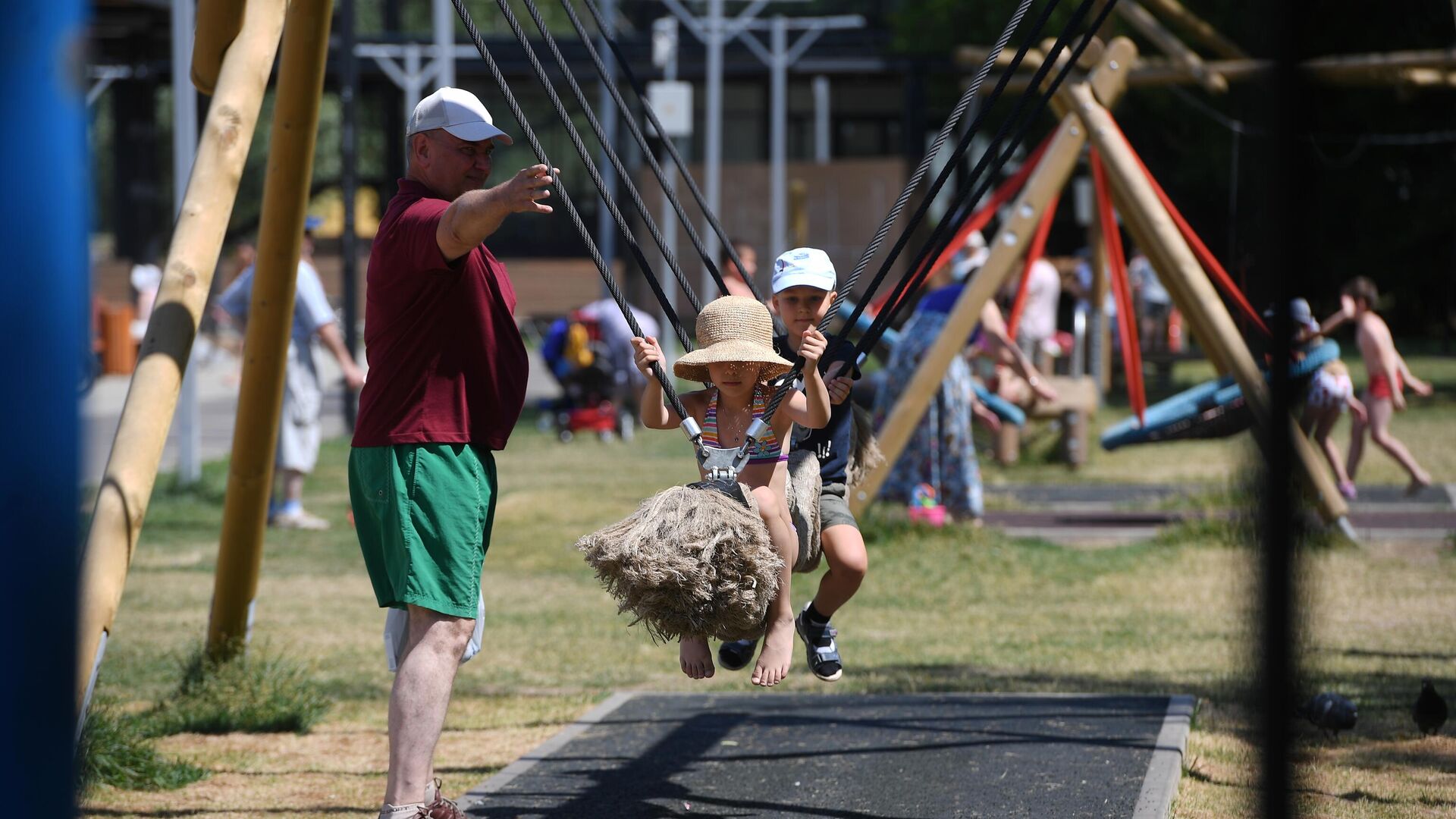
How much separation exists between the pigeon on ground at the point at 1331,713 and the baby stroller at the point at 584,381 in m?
12.1

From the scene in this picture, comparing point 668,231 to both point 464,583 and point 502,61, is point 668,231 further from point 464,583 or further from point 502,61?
point 464,583

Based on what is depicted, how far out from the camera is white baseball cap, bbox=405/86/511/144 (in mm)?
4203

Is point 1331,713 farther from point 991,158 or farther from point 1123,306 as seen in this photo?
point 1123,306

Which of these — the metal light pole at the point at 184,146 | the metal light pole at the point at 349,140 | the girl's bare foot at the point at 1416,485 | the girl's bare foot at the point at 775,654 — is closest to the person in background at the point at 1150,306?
the girl's bare foot at the point at 1416,485

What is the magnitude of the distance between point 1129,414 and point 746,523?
1565cm

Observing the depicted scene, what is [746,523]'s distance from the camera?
3984mm

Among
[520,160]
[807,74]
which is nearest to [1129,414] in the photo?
[807,74]

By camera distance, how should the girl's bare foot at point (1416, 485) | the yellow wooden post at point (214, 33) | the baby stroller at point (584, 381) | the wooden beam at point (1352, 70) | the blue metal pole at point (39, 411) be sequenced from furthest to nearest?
the baby stroller at point (584, 381) → the wooden beam at point (1352, 70) → the girl's bare foot at point (1416, 485) → the yellow wooden post at point (214, 33) → the blue metal pole at point (39, 411)

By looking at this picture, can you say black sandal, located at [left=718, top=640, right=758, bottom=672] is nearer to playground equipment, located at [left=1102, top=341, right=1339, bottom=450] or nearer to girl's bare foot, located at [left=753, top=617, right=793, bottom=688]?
girl's bare foot, located at [left=753, top=617, right=793, bottom=688]

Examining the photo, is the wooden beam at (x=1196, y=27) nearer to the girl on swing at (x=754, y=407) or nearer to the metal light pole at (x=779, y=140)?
the girl on swing at (x=754, y=407)

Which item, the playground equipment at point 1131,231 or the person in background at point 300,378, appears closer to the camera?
the playground equipment at point 1131,231

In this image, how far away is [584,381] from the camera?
17500 mm

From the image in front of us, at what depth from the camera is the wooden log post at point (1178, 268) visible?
9.28 metres

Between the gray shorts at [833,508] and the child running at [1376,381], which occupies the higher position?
the gray shorts at [833,508]
